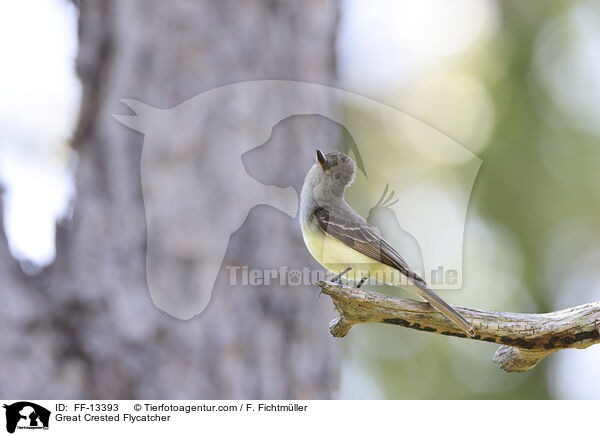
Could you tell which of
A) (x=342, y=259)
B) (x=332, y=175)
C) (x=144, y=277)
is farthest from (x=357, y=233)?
Result: (x=144, y=277)

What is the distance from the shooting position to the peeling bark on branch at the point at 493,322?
1.95 metres

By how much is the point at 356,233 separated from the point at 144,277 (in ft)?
4.87

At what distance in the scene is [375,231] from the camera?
2.48 m

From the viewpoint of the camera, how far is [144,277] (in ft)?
10.7

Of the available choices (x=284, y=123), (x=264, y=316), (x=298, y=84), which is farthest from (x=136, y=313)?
(x=298, y=84)

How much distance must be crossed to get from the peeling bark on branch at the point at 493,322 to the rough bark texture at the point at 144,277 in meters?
1.31

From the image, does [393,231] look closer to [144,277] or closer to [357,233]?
[357,233]

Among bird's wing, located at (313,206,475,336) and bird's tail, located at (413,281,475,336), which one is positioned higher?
bird's wing, located at (313,206,475,336)

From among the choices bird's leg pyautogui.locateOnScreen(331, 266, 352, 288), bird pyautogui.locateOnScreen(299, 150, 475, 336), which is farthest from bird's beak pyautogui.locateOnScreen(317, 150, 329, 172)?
bird's leg pyautogui.locateOnScreen(331, 266, 352, 288)

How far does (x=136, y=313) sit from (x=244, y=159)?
1160mm

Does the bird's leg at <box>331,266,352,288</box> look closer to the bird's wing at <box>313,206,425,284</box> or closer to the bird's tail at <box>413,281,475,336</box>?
the bird's wing at <box>313,206,425,284</box>

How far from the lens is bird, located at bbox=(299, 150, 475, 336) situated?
2.30 metres

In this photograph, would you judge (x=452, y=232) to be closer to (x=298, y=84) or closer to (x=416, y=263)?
(x=416, y=263)

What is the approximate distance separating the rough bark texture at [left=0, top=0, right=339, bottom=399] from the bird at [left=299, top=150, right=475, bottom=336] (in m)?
0.89
